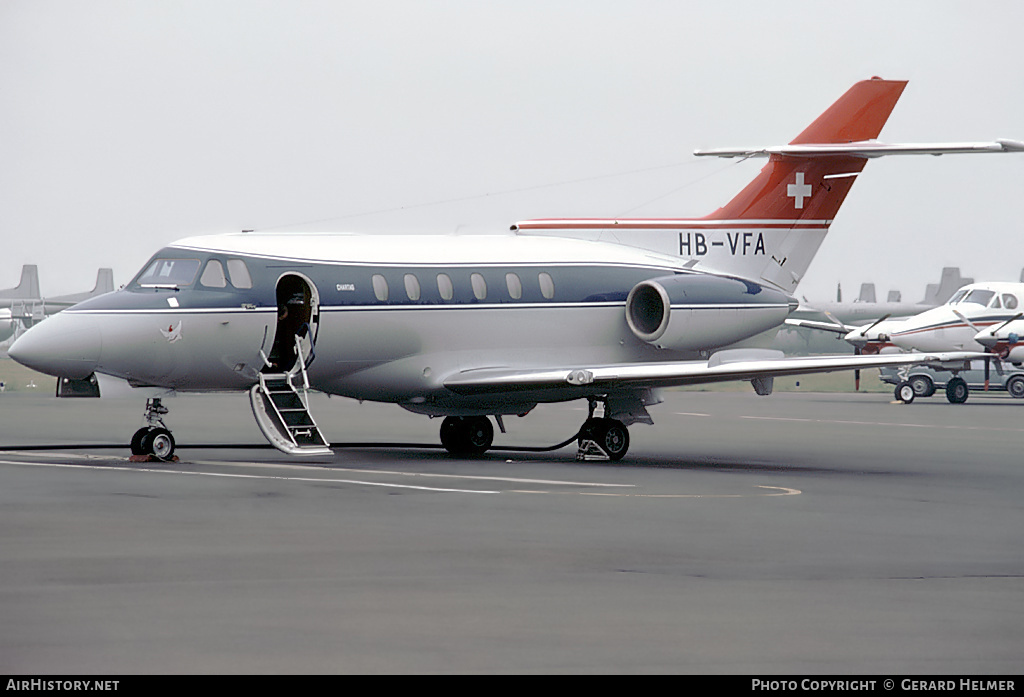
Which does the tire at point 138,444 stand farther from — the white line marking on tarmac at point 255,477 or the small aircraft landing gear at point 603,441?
the small aircraft landing gear at point 603,441

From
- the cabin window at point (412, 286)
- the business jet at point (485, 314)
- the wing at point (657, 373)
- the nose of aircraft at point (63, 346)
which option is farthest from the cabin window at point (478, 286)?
the nose of aircraft at point (63, 346)

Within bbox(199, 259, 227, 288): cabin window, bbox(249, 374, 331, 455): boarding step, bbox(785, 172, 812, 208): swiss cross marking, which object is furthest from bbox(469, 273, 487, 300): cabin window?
bbox(785, 172, 812, 208): swiss cross marking

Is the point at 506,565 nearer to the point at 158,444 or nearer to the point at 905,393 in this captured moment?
the point at 158,444

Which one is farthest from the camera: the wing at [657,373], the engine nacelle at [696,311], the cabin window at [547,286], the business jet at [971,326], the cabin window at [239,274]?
the business jet at [971,326]

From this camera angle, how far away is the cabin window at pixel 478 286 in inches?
812

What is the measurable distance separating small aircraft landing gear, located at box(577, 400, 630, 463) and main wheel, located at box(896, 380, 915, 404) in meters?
25.9

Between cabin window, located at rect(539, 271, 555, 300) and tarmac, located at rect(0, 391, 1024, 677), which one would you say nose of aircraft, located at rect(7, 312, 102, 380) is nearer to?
tarmac, located at rect(0, 391, 1024, 677)

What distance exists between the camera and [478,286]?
20688mm

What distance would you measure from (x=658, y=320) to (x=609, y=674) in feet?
50.7

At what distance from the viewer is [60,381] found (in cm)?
1825

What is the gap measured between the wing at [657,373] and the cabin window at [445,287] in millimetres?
1167

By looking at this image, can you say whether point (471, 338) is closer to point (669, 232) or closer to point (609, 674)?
point (669, 232)

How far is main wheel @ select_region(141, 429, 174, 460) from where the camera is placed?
1848 centimetres

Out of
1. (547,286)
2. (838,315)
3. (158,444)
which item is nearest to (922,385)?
(547,286)
